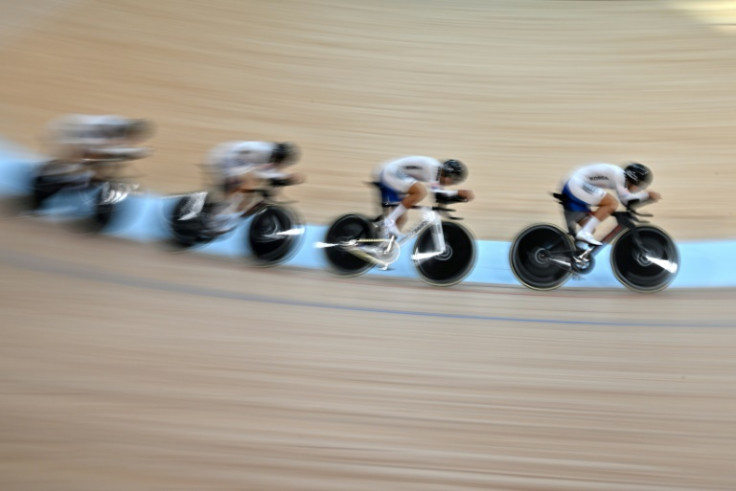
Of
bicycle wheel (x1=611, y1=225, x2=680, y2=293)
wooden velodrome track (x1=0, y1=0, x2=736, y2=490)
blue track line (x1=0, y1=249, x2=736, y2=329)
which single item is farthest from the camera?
bicycle wheel (x1=611, y1=225, x2=680, y2=293)

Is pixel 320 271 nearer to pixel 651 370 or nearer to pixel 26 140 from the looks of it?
pixel 651 370

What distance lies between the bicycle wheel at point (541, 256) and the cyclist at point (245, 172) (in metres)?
A: 1.06

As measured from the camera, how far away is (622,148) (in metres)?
5.25

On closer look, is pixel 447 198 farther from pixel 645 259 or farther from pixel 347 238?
pixel 645 259

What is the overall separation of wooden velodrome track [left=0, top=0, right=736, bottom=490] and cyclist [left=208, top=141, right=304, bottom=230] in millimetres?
244

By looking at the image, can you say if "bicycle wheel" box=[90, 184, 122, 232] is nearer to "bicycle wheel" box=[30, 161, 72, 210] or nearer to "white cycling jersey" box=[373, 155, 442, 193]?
"bicycle wheel" box=[30, 161, 72, 210]

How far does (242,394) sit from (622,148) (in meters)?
3.53

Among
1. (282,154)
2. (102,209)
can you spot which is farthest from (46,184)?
(282,154)

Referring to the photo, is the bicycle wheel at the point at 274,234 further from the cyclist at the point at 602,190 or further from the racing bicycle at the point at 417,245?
the cyclist at the point at 602,190

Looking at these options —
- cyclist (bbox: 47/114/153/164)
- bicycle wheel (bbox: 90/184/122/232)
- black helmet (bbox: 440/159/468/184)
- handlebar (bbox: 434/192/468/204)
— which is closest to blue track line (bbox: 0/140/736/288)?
bicycle wheel (bbox: 90/184/122/232)

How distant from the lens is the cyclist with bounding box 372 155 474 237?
11.9ft

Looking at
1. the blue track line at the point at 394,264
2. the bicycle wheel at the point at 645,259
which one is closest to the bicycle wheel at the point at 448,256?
the blue track line at the point at 394,264

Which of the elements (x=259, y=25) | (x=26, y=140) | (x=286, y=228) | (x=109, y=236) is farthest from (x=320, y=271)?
(x=259, y=25)

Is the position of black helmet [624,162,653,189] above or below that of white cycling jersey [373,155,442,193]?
above
